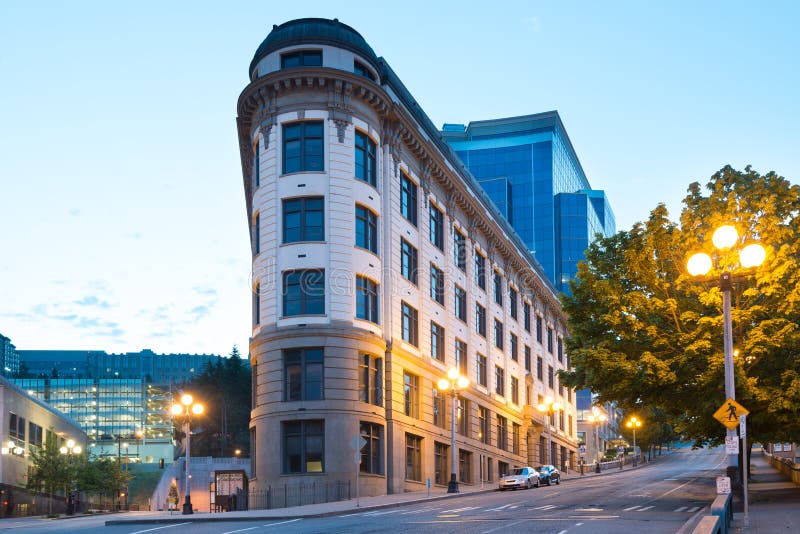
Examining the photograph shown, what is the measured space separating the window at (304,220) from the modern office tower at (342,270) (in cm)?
7

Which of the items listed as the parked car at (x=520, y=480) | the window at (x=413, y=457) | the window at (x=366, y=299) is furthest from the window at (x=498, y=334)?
the window at (x=366, y=299)

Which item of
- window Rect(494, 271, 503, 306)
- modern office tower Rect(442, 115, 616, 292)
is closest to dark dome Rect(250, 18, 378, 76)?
window Rect(494, 271, 503, 306)

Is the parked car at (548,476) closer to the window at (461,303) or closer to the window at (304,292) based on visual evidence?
the window at (461,303)

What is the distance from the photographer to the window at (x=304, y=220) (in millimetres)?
45438

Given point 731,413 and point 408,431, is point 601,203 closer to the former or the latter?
point 408,431

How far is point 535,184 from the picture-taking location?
6388 inches

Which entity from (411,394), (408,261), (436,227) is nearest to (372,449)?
(411,394)

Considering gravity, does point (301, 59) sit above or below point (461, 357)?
above

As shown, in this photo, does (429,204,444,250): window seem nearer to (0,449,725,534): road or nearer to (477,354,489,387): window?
(477,354,489,387): window

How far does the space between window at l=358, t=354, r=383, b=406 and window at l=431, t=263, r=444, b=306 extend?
10.4m

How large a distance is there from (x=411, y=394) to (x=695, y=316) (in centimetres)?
2386

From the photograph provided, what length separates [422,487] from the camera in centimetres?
5144

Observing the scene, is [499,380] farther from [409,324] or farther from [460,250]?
[409,324]

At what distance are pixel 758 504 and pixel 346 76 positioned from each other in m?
27.7
